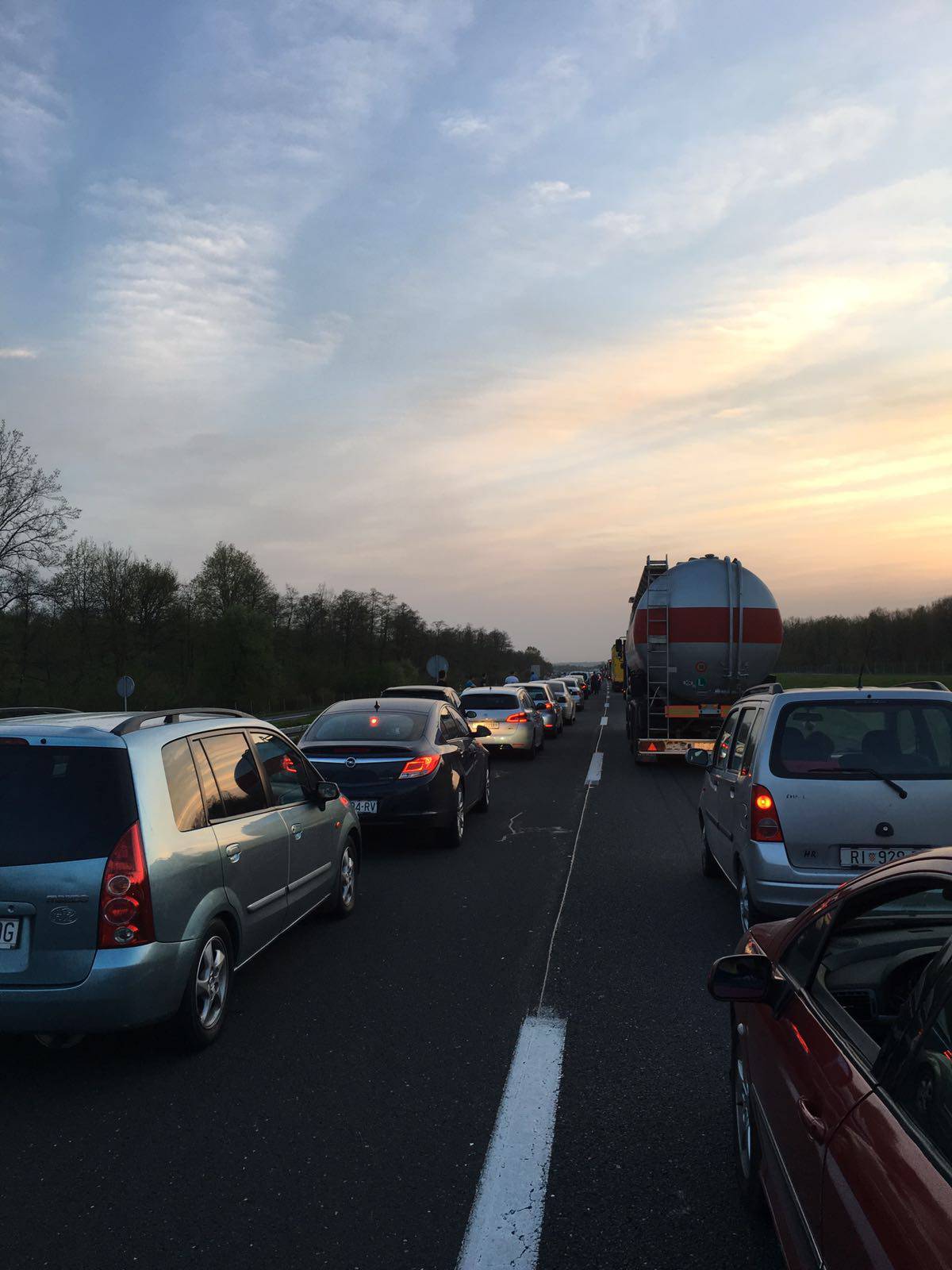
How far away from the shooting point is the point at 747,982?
2.77 metres

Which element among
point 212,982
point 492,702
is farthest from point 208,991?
point 492,702

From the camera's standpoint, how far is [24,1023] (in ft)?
13.5

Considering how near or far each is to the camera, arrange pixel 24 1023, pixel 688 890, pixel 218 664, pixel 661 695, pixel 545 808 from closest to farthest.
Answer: pixel 24 1023 → pixel 688 890 → pixel 545 808 → pixel 661 695 → pixel 218 664

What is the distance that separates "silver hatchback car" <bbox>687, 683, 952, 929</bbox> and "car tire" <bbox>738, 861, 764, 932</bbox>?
0.04 feet

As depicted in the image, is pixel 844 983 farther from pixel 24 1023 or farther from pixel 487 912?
pixel 487 912

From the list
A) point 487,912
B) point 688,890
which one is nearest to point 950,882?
point 487,912

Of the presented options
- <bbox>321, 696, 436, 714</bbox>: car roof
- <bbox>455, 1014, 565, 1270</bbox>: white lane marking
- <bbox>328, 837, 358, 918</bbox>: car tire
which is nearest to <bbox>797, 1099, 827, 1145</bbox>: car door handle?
<bbox>455, 1014, 565, 1270</bbox>: white lane marking

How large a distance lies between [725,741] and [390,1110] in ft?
15.1

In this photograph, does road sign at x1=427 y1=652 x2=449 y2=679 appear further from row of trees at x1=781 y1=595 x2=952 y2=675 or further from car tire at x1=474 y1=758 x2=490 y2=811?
row of trees at x1=781 y1=595 x2=952 y2=675

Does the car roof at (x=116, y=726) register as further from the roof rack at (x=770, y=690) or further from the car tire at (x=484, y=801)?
the car tire at (x=484, y=801)

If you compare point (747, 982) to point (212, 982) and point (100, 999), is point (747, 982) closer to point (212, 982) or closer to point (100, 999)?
point (100, 999)

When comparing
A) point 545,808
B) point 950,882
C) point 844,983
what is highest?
point 950,882

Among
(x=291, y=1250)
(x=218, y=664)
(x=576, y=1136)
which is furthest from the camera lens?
(x=218, y=664)

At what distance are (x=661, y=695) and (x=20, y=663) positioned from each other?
2994cm
